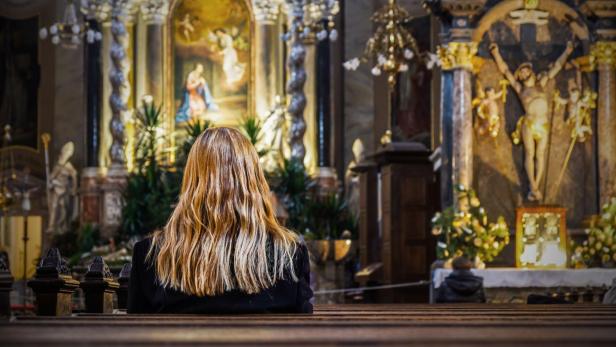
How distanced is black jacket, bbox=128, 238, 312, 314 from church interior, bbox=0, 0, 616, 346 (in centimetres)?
43

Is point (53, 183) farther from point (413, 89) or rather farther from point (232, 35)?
point (413, 89)

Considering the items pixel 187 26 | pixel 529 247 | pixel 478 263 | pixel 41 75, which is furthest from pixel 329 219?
pixel 529 247

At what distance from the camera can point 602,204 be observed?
15742 mm

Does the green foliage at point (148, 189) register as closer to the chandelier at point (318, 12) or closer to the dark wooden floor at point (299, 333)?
the chandelier at point (318, 12)

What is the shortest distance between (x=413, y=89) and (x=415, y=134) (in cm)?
90

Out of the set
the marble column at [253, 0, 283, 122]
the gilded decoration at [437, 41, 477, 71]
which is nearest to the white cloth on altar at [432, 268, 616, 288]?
the gilded decoration at [437, 41, 477, 71]

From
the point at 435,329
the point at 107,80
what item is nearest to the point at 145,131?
the point at 107,80

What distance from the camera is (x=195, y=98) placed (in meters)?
27.1

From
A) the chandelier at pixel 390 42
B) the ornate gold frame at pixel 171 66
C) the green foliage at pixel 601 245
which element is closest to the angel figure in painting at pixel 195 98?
the ornate gold frame at pixel 171 66

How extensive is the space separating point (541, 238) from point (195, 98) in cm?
1318

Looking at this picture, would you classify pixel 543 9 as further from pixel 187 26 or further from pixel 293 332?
pixel 293 332

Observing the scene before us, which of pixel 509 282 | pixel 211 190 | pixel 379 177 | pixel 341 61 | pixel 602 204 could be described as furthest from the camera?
pixel 341 61

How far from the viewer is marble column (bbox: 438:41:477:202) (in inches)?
620

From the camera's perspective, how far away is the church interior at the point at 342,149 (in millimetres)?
6879
